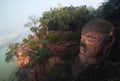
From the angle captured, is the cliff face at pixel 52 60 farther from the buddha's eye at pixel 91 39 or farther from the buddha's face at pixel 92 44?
the buddha's eye at pixel 91 39

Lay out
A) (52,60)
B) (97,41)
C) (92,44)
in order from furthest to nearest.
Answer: (52,60) < (92,44) < (97,41)

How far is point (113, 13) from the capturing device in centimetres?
2564

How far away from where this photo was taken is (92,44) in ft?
73.0

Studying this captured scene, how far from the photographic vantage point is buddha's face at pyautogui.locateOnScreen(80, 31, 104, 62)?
21938 mm

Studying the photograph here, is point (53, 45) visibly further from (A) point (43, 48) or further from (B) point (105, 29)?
(B) point (105, 29)

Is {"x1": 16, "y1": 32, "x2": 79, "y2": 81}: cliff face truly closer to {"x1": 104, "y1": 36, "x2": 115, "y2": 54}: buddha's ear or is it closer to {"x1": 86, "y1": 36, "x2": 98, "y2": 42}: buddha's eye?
{"x1": 86, "y1": 36, "x2": 98, "y2": 42}: buddha's eye

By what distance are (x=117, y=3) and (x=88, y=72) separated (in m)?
9.73

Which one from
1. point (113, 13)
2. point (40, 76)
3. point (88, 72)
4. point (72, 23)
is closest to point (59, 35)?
point (72, 23)

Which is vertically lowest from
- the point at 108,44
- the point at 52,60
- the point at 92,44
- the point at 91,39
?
the point at 52,60

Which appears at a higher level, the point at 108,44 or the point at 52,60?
the point at 108,44

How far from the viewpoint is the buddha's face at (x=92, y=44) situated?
2194 cm

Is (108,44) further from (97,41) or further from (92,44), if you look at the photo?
(92,44)

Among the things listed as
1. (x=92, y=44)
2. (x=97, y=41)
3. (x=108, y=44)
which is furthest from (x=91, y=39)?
(x=108, y=44)

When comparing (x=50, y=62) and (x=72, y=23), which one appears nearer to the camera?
(x=50, y=62)
